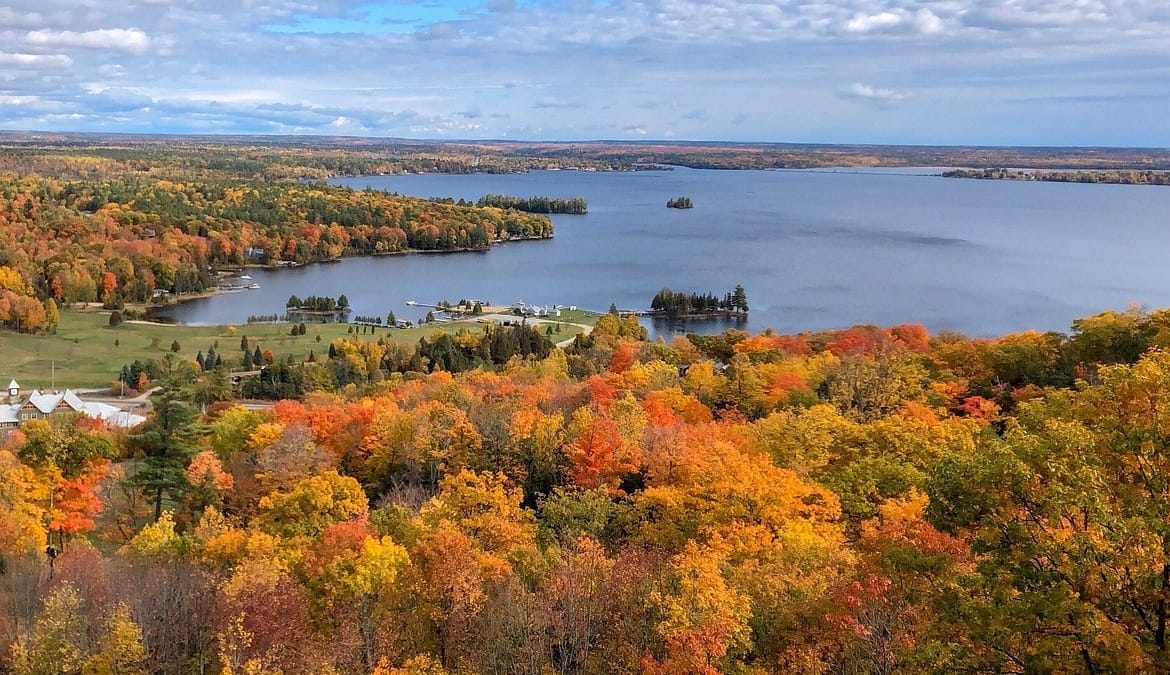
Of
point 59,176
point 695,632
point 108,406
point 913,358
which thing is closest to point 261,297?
point 108,406

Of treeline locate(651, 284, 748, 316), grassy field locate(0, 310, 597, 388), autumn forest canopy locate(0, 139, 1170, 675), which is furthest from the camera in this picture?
treeline locate(651, 284, 748, 316)

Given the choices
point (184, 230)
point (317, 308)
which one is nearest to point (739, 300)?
point (317, 308)

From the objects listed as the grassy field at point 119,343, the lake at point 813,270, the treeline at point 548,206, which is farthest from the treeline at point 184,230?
the treeline at point 548,206

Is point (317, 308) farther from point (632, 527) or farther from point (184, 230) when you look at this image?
point (632, 527)

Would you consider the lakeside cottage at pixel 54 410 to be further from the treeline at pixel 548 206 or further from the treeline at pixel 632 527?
the treeline at pixel 548 206

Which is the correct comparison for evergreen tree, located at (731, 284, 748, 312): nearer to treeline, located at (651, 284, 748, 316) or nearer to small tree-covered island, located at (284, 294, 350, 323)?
treeline, located at (651, 284, 748, 316)

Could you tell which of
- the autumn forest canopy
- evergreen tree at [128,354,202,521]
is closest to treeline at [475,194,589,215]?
the autumn forest canopy
